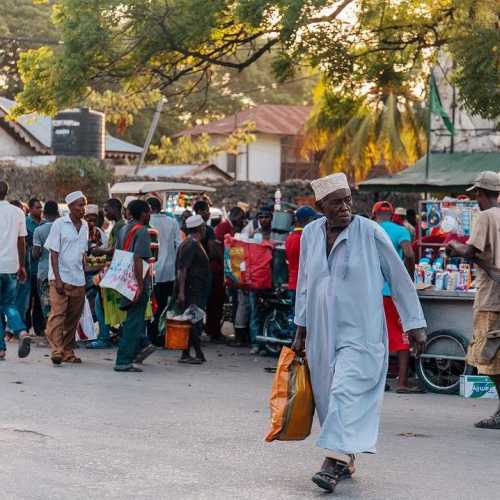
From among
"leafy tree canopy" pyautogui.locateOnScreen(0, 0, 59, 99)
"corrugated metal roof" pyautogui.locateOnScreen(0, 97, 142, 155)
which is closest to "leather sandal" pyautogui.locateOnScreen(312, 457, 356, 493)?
"corrugated metal roof" pyautogui.locateOnScreen(0, 97, 142, 155)

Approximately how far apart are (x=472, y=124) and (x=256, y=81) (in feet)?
153

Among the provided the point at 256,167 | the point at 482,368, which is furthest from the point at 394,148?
the point at 482,368

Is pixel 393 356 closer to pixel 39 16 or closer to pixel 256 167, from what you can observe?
pixel 39 16

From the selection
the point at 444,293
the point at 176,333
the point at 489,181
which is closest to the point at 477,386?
the point at 444,293

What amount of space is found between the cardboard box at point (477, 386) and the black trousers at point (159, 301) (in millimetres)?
5102

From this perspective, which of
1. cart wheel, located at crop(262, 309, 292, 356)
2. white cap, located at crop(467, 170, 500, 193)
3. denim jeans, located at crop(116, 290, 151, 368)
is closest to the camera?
white cap, located at crop(467, 170, 500, 193)

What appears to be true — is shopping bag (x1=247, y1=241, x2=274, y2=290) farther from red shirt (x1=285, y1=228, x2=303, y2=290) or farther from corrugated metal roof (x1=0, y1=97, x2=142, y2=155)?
corrugated metal roof (x1=0, y1=97, x2=142, y2=155)

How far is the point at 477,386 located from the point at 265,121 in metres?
51.7

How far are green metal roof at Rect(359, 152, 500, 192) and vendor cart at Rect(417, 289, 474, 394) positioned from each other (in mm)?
6165

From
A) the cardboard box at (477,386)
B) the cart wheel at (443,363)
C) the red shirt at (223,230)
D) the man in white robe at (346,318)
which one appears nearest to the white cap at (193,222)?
the cart wheel at (443,363)

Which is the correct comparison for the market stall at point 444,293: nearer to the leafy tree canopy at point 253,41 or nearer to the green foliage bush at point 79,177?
the leafy tree canopy at point 253,41

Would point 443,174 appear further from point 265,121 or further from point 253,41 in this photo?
point 265,121

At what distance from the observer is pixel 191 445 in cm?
877

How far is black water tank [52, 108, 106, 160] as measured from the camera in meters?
38.4
